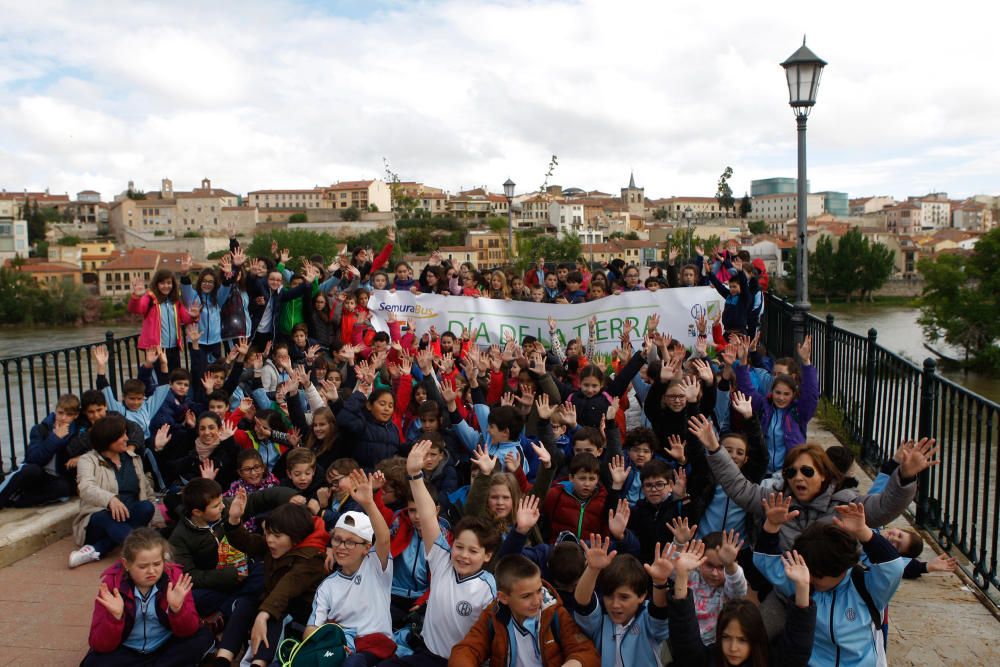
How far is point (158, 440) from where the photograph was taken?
6125 mm

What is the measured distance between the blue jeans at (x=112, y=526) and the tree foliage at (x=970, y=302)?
4469cm

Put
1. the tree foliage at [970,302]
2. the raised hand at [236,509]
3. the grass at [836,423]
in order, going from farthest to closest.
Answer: the tree foliage at [970,302] < the grass at [836,423] < the raised hand at [236,509]

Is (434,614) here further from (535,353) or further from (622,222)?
(622,222)

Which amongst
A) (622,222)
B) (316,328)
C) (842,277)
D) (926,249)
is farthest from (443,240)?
(316,328)

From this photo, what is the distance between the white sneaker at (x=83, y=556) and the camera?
536 cm

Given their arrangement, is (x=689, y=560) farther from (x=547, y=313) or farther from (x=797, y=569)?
(x=547, y=313)

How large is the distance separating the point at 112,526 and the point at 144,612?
5.63ft

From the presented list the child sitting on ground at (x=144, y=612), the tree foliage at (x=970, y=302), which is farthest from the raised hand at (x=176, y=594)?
the tree foliage at (x=970, y=302)

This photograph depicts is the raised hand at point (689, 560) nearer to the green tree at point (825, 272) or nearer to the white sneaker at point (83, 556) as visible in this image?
the white sneaker at point (83, 556)

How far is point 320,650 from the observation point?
3818mm

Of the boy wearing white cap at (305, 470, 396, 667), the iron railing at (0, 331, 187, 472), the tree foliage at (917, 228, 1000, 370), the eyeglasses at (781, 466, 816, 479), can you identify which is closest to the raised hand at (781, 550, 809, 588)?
the eyeglasses at (781, 466, 816, 479)

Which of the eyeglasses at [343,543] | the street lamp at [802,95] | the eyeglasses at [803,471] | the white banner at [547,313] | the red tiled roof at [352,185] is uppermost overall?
the red tiled roof at [352,185]

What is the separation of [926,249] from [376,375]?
127998 millimetres

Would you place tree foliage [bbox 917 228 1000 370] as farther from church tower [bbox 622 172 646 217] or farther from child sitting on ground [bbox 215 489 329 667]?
church tower [bbox 622 172 646 217]
